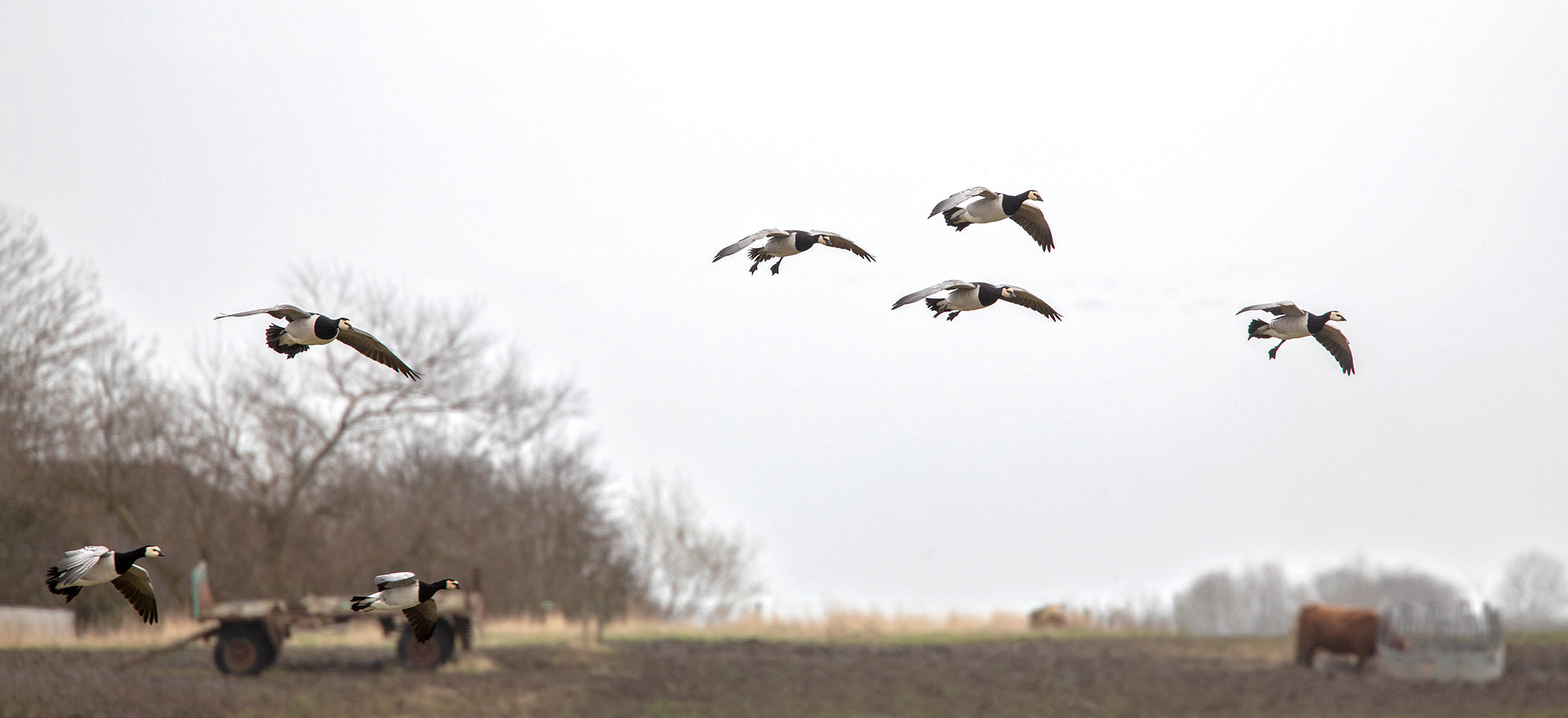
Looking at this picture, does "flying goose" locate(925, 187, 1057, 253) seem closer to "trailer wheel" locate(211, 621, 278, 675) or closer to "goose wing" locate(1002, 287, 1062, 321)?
"goose wing" locate(1002, 287, 1062, 321)

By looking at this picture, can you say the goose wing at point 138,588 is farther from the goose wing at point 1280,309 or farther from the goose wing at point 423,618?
the goose wing at point 1280,309

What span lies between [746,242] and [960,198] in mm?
1310

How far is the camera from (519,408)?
4578cm

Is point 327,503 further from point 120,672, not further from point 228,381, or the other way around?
point 120,672

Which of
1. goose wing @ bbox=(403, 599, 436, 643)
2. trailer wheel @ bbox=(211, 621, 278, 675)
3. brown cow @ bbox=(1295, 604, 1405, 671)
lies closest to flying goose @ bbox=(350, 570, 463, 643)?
goose wing @ bbox=(403, 599, 436, 643)

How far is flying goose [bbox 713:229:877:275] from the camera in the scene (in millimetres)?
7980

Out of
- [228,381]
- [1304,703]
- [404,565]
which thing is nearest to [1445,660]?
[1304,703]

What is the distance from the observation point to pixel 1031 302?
28.8ft

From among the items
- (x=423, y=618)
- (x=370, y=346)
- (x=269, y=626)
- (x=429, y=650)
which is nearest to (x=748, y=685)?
(x=429, y=650)

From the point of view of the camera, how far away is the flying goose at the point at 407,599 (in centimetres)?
581

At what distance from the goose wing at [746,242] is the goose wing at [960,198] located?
1050mm

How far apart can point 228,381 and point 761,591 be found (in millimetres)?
25848

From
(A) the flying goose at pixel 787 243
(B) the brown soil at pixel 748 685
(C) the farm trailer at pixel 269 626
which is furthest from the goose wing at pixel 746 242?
(C) the farm trailer at pixel 269 626

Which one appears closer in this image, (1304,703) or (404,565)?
(1304,703)
